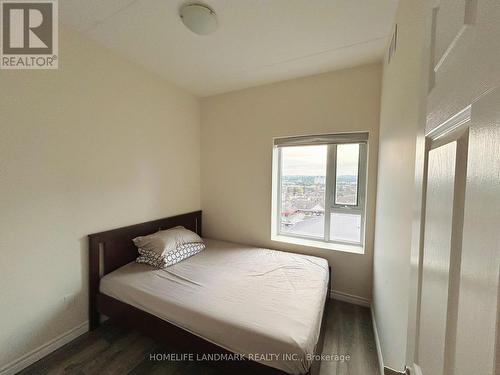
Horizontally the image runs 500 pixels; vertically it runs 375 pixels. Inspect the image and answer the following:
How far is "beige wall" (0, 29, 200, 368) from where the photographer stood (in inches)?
58.1

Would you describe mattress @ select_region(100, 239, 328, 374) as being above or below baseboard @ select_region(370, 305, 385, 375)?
above

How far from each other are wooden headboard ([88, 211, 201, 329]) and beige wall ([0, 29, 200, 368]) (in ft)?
0.22

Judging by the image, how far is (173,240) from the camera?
2.29 m

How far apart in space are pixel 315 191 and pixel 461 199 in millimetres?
2364

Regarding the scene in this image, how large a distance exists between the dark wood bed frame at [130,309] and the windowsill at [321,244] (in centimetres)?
68

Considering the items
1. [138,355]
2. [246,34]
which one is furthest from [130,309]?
[246,34]

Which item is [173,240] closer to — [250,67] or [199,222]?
[199,222]

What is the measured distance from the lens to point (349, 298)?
93.2 inches

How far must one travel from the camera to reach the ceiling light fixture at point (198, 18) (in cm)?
147

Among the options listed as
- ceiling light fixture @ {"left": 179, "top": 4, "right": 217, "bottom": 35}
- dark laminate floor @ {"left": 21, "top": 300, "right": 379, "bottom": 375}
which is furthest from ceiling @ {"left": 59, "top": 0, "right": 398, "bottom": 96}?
dark laminate floor @ {"left": 21, "top": 300, "right": 379, "bottom": 375}

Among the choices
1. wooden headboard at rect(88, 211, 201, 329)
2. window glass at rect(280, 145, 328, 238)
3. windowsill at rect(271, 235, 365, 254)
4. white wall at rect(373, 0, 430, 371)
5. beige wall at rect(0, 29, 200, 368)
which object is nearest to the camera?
white wall at rect(373, 0, 430, 371)

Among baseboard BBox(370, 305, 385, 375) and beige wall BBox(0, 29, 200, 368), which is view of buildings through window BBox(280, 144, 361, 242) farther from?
beige wall BBox(0, 29, 200, 368)

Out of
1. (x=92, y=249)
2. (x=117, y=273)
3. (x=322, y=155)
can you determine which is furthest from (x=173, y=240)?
(x=322, y=155)

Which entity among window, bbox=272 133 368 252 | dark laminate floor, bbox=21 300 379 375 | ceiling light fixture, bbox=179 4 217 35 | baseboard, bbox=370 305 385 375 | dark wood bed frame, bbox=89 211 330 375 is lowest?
dark laminate floor, bbox=21 300 379 375
